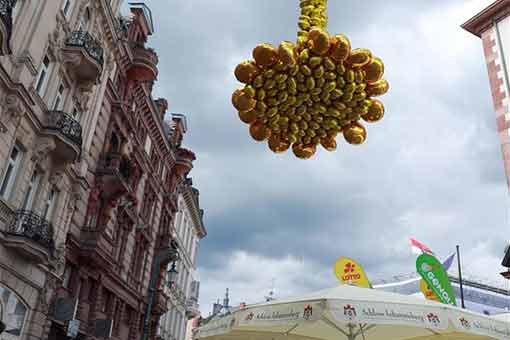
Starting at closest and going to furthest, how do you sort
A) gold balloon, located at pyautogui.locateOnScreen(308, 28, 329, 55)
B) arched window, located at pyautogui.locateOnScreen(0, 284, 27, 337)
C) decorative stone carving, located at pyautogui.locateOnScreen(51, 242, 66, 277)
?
gold balloon, located at pyautogui.locateOnScreen(308, 28, 329, 55), arched window, located at pyautogui.locateOnScreen(0, 284, 27, 337), decorative stone carving, located at pyautogui.locateOnScreen(51, 242, 66, 277)

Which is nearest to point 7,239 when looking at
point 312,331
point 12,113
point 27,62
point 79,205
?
point 12,113

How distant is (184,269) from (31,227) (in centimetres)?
3097

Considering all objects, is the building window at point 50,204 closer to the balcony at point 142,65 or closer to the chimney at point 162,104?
the balcony at point 142,65

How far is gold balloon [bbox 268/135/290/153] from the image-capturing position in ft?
17.9

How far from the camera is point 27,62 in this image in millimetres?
14961

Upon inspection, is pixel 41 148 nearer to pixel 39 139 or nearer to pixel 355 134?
pixel 39 139

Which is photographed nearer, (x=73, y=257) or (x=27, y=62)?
(x=27, y=62)

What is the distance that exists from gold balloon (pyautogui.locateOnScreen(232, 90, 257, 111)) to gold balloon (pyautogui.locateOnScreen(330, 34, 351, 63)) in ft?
2.99

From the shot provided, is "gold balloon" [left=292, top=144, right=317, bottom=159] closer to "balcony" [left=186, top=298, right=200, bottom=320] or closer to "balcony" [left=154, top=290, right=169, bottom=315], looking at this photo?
"balcony" [left=154, top=290, right=169, bottom=315]

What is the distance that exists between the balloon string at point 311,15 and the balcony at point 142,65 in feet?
75.2

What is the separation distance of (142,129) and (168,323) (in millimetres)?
18153

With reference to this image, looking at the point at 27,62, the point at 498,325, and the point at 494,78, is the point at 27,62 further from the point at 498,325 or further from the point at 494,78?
the point at 494,78

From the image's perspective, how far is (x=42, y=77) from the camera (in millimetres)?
16859

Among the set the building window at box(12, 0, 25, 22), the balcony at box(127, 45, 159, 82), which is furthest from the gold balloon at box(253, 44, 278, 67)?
the balcony at box(127, 45, 159, 82)
